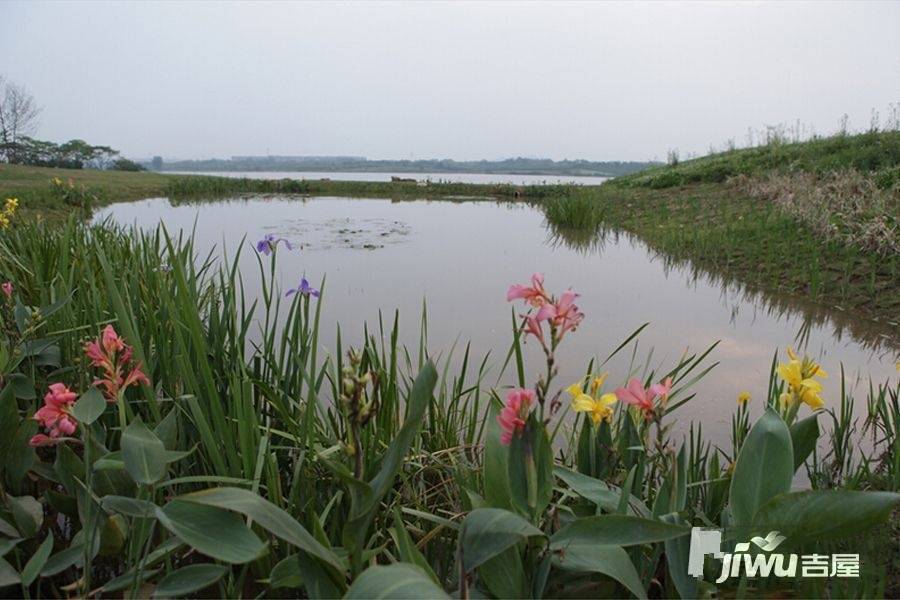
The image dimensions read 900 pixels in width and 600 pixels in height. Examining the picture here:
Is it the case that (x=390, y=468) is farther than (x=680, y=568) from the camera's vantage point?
No

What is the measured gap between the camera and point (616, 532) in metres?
0.79

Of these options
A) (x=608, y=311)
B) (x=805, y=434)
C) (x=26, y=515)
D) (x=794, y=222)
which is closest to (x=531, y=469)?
(x=805, y=434)

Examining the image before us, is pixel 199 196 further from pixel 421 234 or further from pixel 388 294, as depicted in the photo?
pixel 388 294

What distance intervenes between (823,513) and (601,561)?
34 centimetres

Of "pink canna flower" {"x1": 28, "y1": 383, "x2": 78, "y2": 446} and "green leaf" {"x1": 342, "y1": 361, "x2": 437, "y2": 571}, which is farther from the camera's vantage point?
"pink canna flower" {"x1": 28, "y1": 383, "x2": 78, "y2": 446}

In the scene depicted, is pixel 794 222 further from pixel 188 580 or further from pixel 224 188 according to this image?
pixel 224 188

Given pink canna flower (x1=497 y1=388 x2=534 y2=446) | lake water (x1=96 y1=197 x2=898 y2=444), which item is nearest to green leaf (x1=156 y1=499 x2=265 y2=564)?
pink canna flower (x1=497 y1=388 x2=534 y2=446)

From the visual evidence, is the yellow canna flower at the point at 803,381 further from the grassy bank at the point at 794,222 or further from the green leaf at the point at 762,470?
the grassy bank at the point at 794,222

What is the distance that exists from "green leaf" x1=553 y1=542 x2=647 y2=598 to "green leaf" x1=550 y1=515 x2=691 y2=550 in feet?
0.04

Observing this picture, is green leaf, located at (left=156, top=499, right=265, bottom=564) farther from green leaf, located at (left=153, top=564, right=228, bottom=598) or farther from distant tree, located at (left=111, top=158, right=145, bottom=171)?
distant tree, located at (left=111, top=158, right=145, bottom=171)

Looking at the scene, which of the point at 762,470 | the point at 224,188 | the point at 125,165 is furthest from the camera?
the point at 125,165

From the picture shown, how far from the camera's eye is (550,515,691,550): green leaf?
756mm

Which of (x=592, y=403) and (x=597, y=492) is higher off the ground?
(x=592, y=403)

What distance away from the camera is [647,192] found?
11820 millimetres
